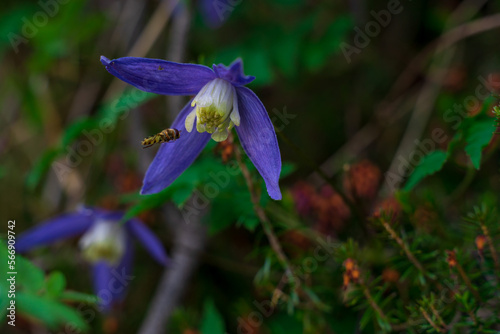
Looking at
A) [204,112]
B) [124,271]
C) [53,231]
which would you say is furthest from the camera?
[124,271]

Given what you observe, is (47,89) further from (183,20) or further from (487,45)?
(487,45)

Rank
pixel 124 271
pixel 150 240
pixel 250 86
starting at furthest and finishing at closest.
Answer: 1. pixel 250 86
2. pixel 124 271
3. pixel 150 240

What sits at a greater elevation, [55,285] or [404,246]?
[55,285]

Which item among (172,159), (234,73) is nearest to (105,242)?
(172,159)

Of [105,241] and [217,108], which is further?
[105,241]

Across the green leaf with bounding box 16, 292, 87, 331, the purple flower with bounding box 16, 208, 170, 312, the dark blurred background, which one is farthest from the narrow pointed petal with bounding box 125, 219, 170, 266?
the green leaf with bounding box 16, 292, 87, 331

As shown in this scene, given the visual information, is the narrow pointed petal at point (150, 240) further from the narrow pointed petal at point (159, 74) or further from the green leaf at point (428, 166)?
the green leaf at point (428, 166)

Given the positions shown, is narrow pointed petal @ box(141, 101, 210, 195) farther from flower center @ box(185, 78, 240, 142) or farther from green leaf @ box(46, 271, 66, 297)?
green leaf @ box(46, 271, 66, 297)

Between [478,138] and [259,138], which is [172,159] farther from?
[478,138]

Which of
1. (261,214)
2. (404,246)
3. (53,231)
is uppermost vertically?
(53,231)
